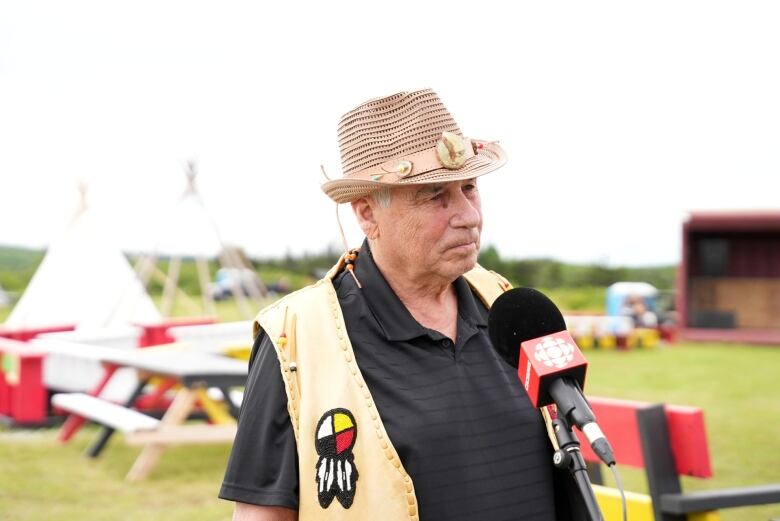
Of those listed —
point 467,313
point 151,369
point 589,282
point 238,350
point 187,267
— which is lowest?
point 589,282

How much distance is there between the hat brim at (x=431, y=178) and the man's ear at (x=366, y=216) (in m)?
0.02

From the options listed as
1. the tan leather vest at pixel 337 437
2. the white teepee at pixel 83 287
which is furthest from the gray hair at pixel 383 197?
the white teepee at pixel 83 287

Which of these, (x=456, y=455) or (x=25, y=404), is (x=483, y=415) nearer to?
(x=456, y=455)

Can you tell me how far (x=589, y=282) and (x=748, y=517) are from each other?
867 inches

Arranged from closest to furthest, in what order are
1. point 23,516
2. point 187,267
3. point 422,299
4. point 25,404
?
1. point 422,299
2. point 23,516
3. point 25,404
4. point 187,267

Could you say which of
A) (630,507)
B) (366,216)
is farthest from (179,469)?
(366,216)

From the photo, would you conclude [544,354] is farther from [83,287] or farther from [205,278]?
[205,278]

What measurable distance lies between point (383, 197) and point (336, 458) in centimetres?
64

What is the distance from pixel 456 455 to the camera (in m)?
1.93

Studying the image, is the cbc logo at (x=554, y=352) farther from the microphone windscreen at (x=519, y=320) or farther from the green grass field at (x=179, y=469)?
the green grass field at (x=179, y=469)

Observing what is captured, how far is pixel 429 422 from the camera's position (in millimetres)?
1921

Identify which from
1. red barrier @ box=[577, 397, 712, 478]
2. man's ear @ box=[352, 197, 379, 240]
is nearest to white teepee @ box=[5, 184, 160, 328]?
red barrier @ box=[577, 397, 712, 478]

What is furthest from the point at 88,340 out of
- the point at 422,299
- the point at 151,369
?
the point at 422,299

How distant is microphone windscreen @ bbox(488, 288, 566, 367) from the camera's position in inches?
72.6
